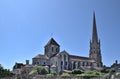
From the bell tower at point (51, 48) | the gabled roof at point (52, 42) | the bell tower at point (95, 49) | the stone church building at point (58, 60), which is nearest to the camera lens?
the stone church building at point (58, 60)

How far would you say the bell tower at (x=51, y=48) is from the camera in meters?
92.6

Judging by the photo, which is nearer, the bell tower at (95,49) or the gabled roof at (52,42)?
the gabled roof at (52,42)

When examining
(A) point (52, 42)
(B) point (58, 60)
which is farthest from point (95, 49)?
(B) point (58, 60)

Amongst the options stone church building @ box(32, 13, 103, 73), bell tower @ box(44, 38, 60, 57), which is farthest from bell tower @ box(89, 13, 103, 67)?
bell tower @ box(44, 38, 60, 57)

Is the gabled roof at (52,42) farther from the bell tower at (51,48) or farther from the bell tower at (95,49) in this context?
the bell tower at (95,49)

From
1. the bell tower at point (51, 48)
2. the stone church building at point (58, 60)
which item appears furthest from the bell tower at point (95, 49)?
the bell tower at point (51, 48)

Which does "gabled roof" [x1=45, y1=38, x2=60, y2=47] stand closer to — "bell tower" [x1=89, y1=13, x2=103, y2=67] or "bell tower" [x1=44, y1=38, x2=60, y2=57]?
"bell tower" [x1=44, y1=38, x2=60, y2=57]

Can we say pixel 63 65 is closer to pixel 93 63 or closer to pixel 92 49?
pixel 93 63

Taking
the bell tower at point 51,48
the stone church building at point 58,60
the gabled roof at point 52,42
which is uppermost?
the gabled roof at point 52,42

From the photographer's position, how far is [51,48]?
9338 centimetres

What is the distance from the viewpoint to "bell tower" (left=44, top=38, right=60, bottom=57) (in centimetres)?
9264

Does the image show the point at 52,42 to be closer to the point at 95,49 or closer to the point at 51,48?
the point at 51,48

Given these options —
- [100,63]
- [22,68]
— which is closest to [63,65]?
[22,68]

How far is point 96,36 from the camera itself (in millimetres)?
113000
